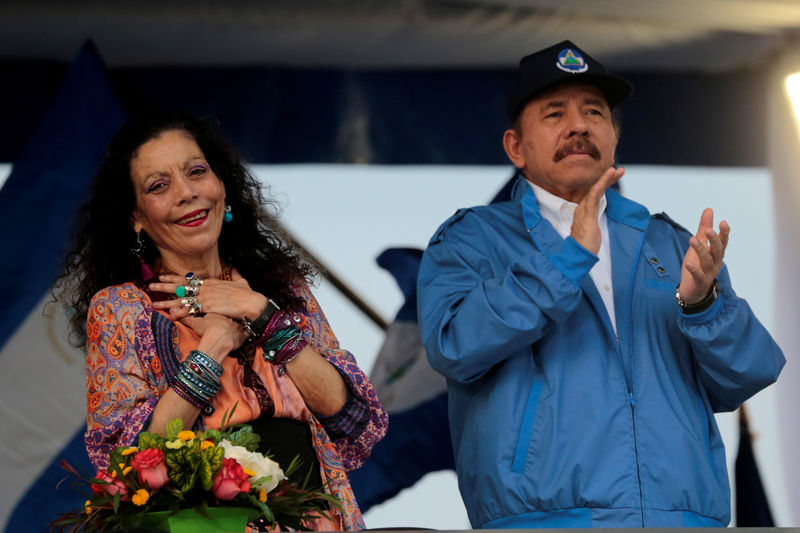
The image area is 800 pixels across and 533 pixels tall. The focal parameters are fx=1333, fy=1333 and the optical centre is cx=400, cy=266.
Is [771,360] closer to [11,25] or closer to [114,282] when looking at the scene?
[114,282]

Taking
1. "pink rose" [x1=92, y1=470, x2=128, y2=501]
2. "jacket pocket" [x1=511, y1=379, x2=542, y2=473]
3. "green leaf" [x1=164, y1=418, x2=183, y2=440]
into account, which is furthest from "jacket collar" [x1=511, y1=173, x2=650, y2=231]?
"pink rose" [x1=92, y1=470, x2=128, y2=501]

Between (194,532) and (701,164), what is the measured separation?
2.66 meters

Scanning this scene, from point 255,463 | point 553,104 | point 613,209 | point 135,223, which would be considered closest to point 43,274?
point 135,223

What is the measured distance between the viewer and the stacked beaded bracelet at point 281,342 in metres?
2.69

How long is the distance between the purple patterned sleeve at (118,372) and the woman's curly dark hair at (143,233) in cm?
20

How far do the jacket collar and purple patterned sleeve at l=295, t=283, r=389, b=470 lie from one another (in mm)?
536

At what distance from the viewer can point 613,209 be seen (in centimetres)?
310

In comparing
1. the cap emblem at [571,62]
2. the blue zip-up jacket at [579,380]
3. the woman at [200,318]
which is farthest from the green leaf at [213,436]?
the cap emblem at [571,62]

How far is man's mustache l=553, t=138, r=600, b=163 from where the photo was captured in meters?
3.10

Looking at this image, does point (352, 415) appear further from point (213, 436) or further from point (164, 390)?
point (213, 436)

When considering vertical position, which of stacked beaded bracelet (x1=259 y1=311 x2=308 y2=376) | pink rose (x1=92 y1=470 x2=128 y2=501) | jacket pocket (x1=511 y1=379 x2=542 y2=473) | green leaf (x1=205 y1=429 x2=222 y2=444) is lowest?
pink rose (x1=92 y1=470 x2=128 y2=501)

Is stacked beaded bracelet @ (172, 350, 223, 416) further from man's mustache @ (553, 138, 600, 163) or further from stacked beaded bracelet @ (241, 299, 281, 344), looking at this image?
man's mustache @ (553, 138, 600, 163)

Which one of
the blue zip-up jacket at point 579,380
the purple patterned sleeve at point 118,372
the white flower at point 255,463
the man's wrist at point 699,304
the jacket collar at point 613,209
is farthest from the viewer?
the jacket collar at point 613,209

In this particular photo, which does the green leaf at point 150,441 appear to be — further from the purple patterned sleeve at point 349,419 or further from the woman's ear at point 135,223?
the woman's ear at point 135,223
